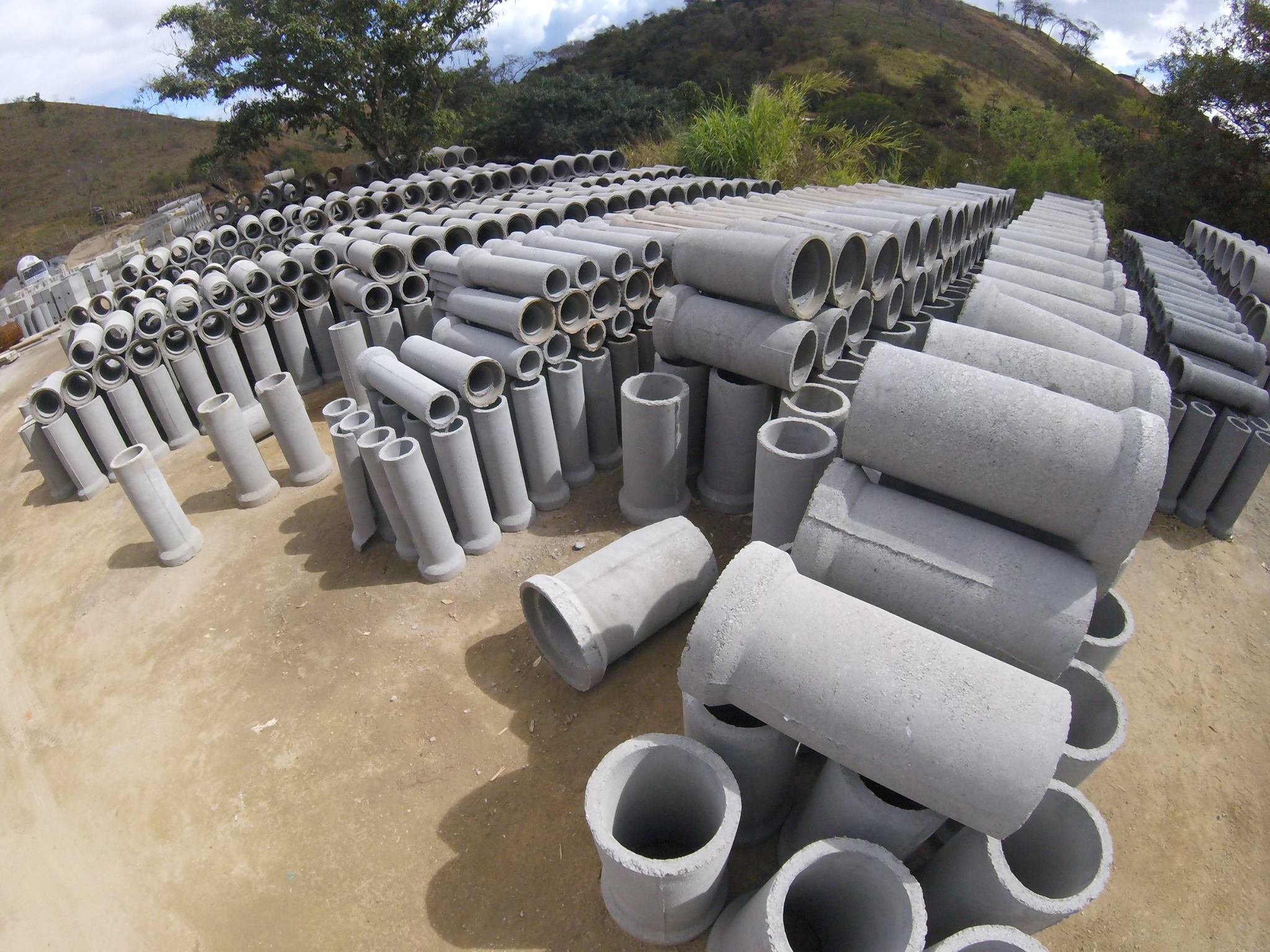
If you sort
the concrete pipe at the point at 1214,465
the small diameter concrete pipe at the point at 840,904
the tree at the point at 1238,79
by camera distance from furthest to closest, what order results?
the tree at the point at 1238,79
the concrete pipe at the point at 1214,465
the small diameter concrete pipe at the point at 840,904

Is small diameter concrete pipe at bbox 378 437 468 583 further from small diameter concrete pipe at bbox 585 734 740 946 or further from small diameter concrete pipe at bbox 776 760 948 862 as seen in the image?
small diameter concrete pipe at bbox 776 760 948 862

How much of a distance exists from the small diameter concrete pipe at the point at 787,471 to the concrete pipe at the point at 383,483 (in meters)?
2.94

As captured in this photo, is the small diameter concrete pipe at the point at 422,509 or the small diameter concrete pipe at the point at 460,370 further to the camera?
the small diameter concrete pipe at the point at 460,370

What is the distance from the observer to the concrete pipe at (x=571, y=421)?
20.3ft

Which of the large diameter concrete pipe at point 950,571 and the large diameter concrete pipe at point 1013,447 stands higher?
the large diameter concrete pipe at point 1013,447

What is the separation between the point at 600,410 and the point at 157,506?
4316mm

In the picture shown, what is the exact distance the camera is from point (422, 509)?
5301 millimetres

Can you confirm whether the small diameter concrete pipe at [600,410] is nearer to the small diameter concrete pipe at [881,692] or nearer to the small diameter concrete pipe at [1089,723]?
the small diameter concrete pipe at [881,692]

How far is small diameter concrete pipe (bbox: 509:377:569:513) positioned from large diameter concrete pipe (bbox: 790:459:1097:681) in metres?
3.10

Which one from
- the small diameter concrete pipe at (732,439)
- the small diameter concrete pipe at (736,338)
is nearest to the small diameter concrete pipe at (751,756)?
the small diameter concrete pipe at (732,439)

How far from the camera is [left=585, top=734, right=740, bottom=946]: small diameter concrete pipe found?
276cm

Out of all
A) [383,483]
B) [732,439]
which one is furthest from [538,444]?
[732,439]

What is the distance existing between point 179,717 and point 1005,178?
19.7 meters

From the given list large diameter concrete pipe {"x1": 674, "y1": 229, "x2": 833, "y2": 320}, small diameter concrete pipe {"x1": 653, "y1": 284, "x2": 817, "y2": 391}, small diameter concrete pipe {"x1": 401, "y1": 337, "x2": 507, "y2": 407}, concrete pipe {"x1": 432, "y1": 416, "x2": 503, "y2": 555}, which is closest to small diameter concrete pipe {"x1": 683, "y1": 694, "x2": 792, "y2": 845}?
small diameter concrete pipe {"x1": 653, "y1": 284, "x2": 817, "y2": 391}
